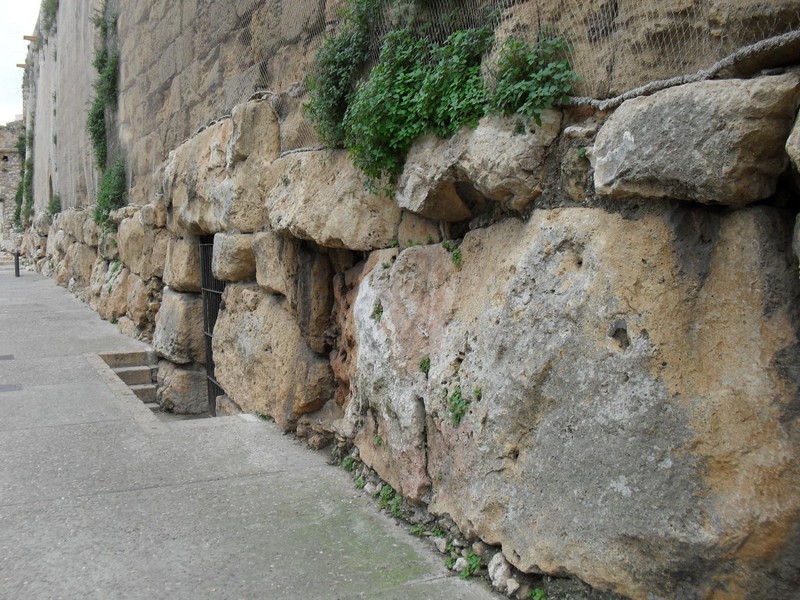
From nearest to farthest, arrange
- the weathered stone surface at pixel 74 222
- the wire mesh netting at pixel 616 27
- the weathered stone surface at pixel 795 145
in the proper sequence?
the weathered stone surface at pixel 795 145 → the wire mesh netting at pixel 616 27 → the weathered stone surface at pixel 74 222

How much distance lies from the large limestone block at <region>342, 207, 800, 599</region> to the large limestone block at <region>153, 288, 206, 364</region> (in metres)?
4.52

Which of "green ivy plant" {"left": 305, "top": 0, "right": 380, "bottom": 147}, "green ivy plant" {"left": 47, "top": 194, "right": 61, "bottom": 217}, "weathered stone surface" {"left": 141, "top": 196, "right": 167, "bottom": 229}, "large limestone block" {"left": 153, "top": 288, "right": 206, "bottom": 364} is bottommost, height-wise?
"large limestone block" {"left": 153, "top": 288, "right": 206, "bottom": 364}

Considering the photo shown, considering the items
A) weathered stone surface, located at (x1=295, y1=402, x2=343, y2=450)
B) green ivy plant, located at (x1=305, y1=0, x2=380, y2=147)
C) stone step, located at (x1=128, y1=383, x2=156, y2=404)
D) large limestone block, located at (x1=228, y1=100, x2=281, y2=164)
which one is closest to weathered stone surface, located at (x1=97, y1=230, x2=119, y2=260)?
stone step, located at (x1=128, y1=383, x2=156, y2=404)

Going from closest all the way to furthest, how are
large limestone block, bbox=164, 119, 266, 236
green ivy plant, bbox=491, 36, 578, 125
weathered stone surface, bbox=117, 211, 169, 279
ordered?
green ivy plant, bbox=491, 36, 578, 125 → large limestone block, bbox=164, 119, 266, 236 → weathered stone surface, bbox=117, 211, 169, 279

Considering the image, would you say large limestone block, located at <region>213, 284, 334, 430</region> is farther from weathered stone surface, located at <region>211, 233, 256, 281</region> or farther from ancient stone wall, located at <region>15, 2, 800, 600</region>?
ancient stone wall, located at <region>15, 2, 800, 600</region>

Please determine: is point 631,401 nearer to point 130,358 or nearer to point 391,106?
point 391,106

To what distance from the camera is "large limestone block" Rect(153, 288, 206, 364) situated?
706 centimetres

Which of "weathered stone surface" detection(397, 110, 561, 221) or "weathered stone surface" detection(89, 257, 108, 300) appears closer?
"weathered stone surface" detection(397, 110, 561, 221)

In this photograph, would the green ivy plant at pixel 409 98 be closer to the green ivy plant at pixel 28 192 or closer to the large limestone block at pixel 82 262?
the large limestone block at pixel 82 262

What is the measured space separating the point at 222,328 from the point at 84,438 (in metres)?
1.43

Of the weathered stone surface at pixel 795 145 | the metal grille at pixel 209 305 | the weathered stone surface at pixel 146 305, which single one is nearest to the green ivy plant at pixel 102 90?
the weathered stone surface at pixel 146 305

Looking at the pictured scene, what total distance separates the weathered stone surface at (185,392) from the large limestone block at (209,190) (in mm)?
1332

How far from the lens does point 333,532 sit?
10.5 ft

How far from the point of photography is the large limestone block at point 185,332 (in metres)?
7.06
